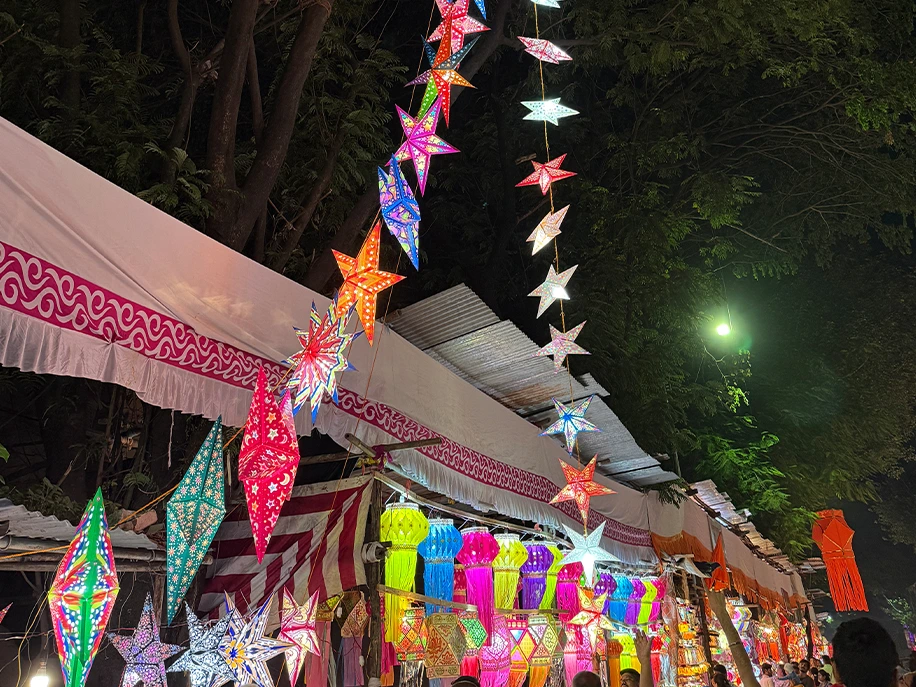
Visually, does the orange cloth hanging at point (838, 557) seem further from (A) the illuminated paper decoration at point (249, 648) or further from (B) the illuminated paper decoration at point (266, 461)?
(B) the illuminated paper decoration at point (266, 461)

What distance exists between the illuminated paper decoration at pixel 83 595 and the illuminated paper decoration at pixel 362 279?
1380 mm

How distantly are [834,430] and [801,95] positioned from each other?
30.3 ft

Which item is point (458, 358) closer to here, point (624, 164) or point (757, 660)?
point (624, 164)

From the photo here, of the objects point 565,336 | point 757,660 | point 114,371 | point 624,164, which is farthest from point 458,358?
point 757,660

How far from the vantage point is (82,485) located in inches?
174

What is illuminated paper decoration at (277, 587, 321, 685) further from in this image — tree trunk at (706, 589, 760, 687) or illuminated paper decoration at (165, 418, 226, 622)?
tree trunk at (706, 589, 760, 687)

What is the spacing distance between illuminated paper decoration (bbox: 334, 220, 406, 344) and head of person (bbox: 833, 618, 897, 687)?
2.39 metres

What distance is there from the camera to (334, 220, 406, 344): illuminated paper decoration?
134 inches

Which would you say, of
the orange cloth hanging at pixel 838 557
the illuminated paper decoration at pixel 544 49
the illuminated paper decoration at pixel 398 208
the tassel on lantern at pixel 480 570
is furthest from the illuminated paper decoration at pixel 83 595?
the orange cloth hanging at pixel 838 557

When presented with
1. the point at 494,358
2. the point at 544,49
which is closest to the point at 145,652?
the point at 494,358

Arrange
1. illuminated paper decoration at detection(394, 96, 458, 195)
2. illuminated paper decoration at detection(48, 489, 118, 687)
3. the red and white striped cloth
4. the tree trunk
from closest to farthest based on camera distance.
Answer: illuminated paper decoration at detection(48, 489, 118, 687), the tree trunk, illuminated paper decoration at detection(394, 96, 458, 195), the red and white striped cloth

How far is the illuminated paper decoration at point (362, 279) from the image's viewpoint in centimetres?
341

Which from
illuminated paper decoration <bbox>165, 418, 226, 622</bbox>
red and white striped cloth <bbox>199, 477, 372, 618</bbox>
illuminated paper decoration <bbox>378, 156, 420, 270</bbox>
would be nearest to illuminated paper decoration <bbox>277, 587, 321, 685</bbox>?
red and white striped cloth <bbox>199, 477, 372, 618</bbox>

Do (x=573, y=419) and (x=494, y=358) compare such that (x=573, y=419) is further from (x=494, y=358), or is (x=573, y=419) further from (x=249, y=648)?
(x=249, y=648)
